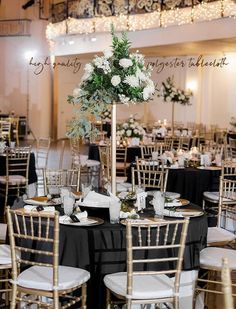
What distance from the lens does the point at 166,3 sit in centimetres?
1392

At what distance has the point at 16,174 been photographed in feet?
27.1

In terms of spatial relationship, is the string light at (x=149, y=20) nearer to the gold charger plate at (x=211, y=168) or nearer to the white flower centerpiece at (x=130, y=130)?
the white flower centerpiece at (x=130, y=130)

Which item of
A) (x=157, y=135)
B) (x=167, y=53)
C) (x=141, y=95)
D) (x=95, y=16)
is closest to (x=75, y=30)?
(x=95, y=16)

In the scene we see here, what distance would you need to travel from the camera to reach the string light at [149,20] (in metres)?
12.2

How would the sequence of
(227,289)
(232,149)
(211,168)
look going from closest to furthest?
(227,289)
(211,168)
(232,149)

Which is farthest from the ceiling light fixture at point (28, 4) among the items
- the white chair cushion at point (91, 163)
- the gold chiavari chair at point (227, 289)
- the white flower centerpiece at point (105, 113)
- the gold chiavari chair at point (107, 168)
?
the gold chiavari chair at point (227, 289)

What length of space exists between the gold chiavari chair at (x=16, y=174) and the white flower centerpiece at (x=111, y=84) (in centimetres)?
368

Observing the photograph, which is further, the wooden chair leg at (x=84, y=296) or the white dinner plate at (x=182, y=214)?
the white dinner plate at (x=182, y=214)

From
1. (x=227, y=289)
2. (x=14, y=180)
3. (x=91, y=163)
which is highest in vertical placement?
(x=227, y=289)

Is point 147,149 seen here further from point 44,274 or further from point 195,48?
point 44,274

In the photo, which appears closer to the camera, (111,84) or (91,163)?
(111,84)

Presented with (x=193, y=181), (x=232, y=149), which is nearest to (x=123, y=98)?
(x=193, y=181)

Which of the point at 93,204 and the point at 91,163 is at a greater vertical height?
the point at 93,204

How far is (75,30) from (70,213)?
42.9 ft
